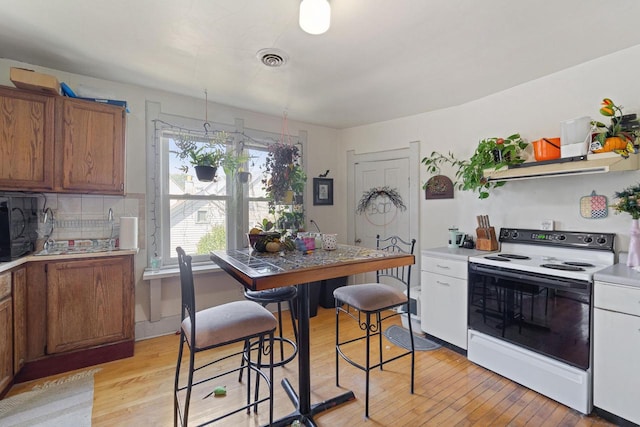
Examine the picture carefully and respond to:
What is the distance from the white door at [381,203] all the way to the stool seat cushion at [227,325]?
2452 millimetres

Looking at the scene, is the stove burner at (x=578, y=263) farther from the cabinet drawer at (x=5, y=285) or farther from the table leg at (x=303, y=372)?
the cabinet drawer at (x=5, y=285)

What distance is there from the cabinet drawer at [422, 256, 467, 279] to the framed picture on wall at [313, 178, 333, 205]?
174 cm

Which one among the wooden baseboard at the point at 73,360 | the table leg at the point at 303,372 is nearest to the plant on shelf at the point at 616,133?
the table leg at the point at 303,372

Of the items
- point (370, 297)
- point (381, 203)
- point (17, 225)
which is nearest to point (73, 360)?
point (17, 225)

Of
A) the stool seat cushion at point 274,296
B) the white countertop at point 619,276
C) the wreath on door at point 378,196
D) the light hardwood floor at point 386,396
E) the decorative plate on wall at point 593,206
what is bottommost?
the light hardwood floor at point 386,396

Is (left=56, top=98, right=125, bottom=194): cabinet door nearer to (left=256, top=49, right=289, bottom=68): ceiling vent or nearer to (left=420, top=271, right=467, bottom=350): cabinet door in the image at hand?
(left=256, top=49, right=289, bottom=68): ceiling vent

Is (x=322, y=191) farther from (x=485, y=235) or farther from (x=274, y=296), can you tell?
(x=274, y=296)

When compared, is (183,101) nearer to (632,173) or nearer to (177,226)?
(177,226)

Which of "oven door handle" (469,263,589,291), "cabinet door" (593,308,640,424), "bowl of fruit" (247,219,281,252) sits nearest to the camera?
"cabinet door" (593,308,640,424)

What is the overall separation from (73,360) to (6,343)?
0.49 meters

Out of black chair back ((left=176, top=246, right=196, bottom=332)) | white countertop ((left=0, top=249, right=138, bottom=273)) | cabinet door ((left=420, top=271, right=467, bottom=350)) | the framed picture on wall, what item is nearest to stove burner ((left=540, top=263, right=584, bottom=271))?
cabinet door ((left=420, top=271, right=467, bottom=350))

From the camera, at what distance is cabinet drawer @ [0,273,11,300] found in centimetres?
190

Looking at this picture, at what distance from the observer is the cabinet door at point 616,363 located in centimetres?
167

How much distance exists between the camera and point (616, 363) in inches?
68.0
